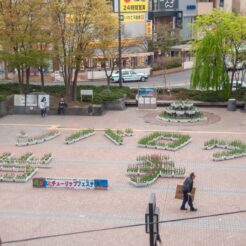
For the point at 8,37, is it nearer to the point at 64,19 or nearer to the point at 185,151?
the point at 64,19

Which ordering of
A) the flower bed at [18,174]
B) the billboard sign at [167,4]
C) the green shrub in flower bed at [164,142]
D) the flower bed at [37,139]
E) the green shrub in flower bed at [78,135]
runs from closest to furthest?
the flower bed at [18,174] → the green shrub in flower bed at [164,142] → the flower bed at [37,139] → the green shrub in flower bed at [78,135] → the billboard sign at [167,4]

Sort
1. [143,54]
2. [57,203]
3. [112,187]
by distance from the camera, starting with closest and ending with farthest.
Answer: [57,203], [112,187], [143,54]

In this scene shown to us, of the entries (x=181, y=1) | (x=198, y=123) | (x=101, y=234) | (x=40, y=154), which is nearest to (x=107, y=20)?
(x=198, y=123)

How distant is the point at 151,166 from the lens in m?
20.8

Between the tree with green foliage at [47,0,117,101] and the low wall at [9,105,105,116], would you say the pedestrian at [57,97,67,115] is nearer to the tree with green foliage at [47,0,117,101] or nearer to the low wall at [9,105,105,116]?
the low wall at [9,105,105,116]

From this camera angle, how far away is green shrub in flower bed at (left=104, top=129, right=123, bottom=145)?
976 inches

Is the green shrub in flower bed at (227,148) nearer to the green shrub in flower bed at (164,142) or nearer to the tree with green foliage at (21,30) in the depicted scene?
the green shrub in flower bed at (164,142)

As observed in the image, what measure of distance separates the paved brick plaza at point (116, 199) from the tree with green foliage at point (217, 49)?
269 inches

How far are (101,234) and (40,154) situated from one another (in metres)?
8.86

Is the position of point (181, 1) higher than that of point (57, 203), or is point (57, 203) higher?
point (181, 1)

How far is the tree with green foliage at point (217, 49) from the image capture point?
32219 mm

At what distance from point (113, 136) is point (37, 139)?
3738 millimetres

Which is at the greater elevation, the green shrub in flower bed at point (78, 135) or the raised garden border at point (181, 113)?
the raised garden border at point (181, 113)

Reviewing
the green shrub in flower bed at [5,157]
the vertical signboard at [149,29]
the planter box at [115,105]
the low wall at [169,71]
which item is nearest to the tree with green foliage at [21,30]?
the planter box at [115,105]
